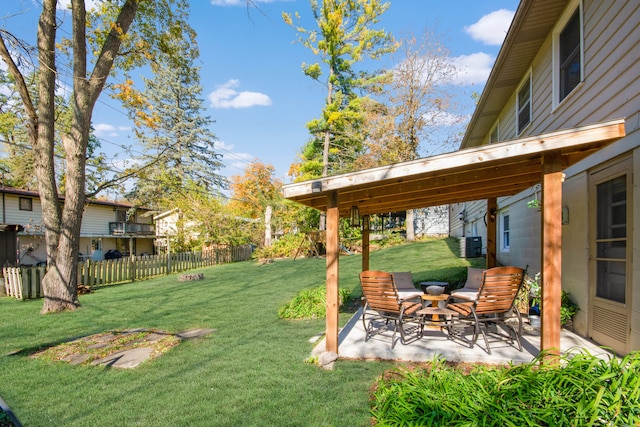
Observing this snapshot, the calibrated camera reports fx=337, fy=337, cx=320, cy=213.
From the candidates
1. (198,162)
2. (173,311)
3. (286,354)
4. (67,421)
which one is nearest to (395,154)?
(173,311)

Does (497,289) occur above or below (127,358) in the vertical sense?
above

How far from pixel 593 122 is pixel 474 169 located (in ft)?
5.62

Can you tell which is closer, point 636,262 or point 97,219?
point 636,262

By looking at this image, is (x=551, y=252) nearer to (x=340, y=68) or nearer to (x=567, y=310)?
(x=567, y=310)

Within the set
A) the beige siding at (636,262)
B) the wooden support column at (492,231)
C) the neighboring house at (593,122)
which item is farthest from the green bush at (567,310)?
the wooden support column at (492,231)

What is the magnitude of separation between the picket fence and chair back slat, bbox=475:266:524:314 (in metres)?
11.4

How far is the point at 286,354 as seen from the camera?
4.23 metres

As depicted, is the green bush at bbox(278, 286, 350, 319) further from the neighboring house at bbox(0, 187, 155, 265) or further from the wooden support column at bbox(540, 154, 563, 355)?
the neighboring house at bbox(0, 187, 155, 265)

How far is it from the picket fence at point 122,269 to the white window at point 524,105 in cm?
1315

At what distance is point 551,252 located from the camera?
3.11 m

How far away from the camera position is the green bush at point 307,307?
6.27 m

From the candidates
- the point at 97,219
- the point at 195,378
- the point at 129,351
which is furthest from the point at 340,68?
the point at 195,378

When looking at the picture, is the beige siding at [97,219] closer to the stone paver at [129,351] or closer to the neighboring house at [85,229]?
the neighboring house at [85,229]

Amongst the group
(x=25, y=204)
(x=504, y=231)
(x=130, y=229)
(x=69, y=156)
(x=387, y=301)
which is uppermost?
(x=69, y=156)
